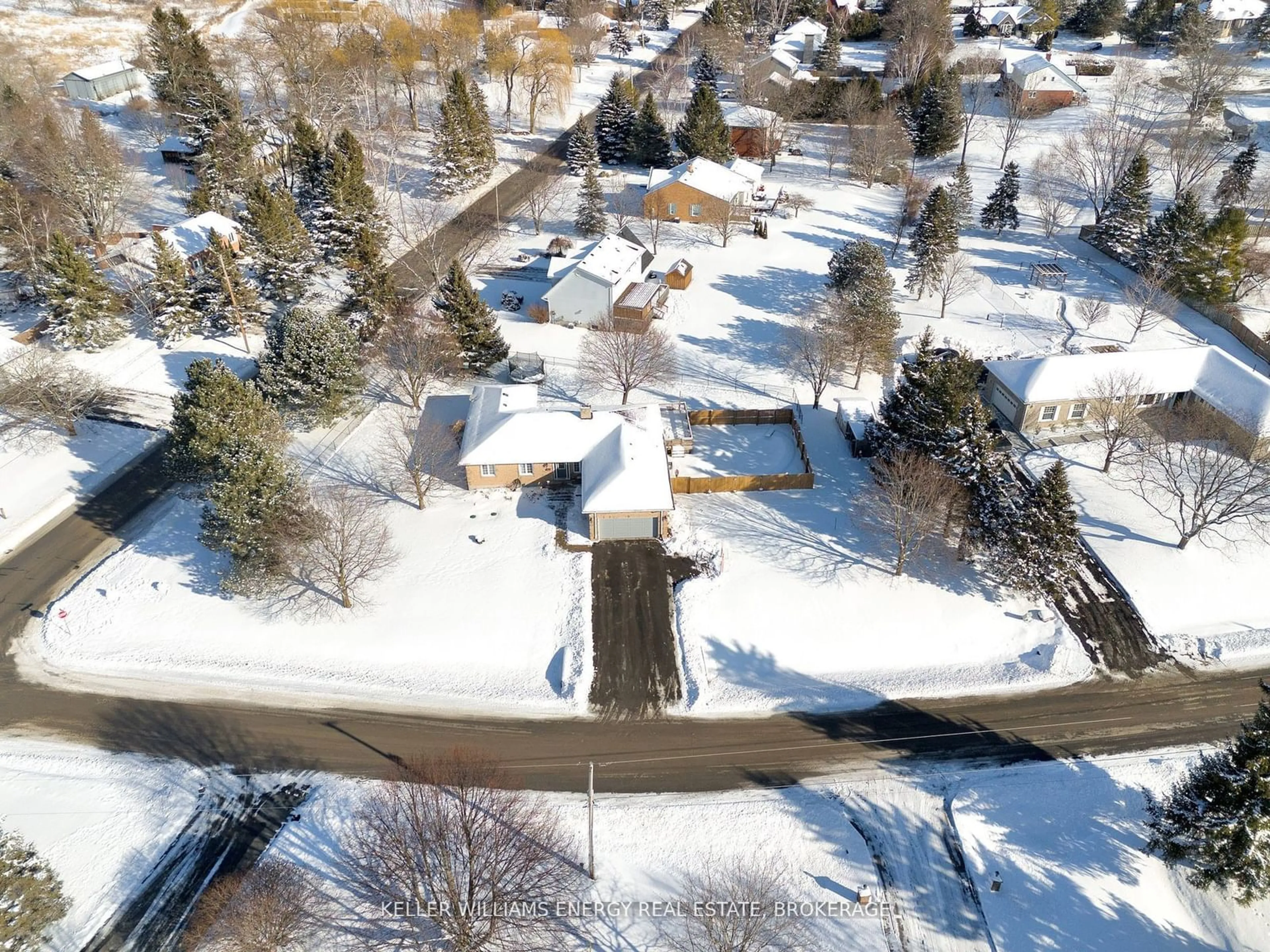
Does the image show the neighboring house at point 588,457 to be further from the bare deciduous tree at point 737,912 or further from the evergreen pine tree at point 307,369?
the bare deciduous tree at point 737,912

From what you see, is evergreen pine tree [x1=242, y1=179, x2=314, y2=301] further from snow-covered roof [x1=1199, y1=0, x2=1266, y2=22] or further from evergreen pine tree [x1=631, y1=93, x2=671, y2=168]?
snow-covered roof [x1=1199, y1=0, x2=1266, y2=22]

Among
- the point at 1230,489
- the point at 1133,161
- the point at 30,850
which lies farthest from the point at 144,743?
the point at 1133,161

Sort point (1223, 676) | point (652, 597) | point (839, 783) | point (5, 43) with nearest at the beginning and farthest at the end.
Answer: point (839, 783), point (1223, 676), point (652, 597), point (5, 43)

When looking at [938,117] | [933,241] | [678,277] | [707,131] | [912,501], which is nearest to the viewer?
[912,501]

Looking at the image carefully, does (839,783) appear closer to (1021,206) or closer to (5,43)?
(1021,206)

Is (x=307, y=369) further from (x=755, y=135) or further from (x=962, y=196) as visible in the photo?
(x=755, y=135)

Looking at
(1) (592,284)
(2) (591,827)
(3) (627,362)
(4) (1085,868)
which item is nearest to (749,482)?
(3) (627,362)

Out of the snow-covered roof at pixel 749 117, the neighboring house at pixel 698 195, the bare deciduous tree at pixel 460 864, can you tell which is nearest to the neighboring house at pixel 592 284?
the neighboring house at pixel 698 195
